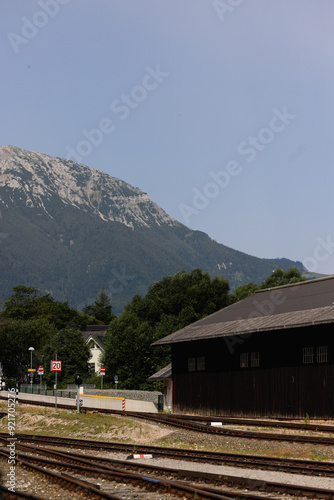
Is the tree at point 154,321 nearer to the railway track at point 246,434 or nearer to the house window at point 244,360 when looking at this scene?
the house window at point 244,360

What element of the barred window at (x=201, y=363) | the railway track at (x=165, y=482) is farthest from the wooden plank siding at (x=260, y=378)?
the railway track at (x=165, y=482)

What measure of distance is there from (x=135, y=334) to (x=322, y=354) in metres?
53.3

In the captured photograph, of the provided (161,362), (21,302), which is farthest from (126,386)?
(21,302)

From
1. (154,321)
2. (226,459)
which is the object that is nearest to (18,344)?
(154,321)

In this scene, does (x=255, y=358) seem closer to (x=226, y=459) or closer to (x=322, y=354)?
(x=322, y=354)

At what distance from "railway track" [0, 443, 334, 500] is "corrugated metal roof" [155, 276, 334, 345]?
15.4 metres

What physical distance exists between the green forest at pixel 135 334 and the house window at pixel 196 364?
32.1 metres

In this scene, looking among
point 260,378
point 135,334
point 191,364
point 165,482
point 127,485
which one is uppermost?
point 135,334

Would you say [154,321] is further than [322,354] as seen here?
Yes

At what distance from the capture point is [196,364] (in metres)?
40.6

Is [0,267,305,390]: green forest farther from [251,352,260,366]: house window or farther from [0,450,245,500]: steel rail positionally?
[0,450,245,500]: steel rail

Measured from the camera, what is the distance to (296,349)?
32.6 m

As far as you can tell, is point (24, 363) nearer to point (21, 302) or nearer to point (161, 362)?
point (161, 362)

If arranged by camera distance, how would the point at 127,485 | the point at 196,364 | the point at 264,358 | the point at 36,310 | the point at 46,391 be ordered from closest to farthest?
the point at 127,485, the point at 264,358, the point at 196,364, the point at 46,391, the point at 36,310
